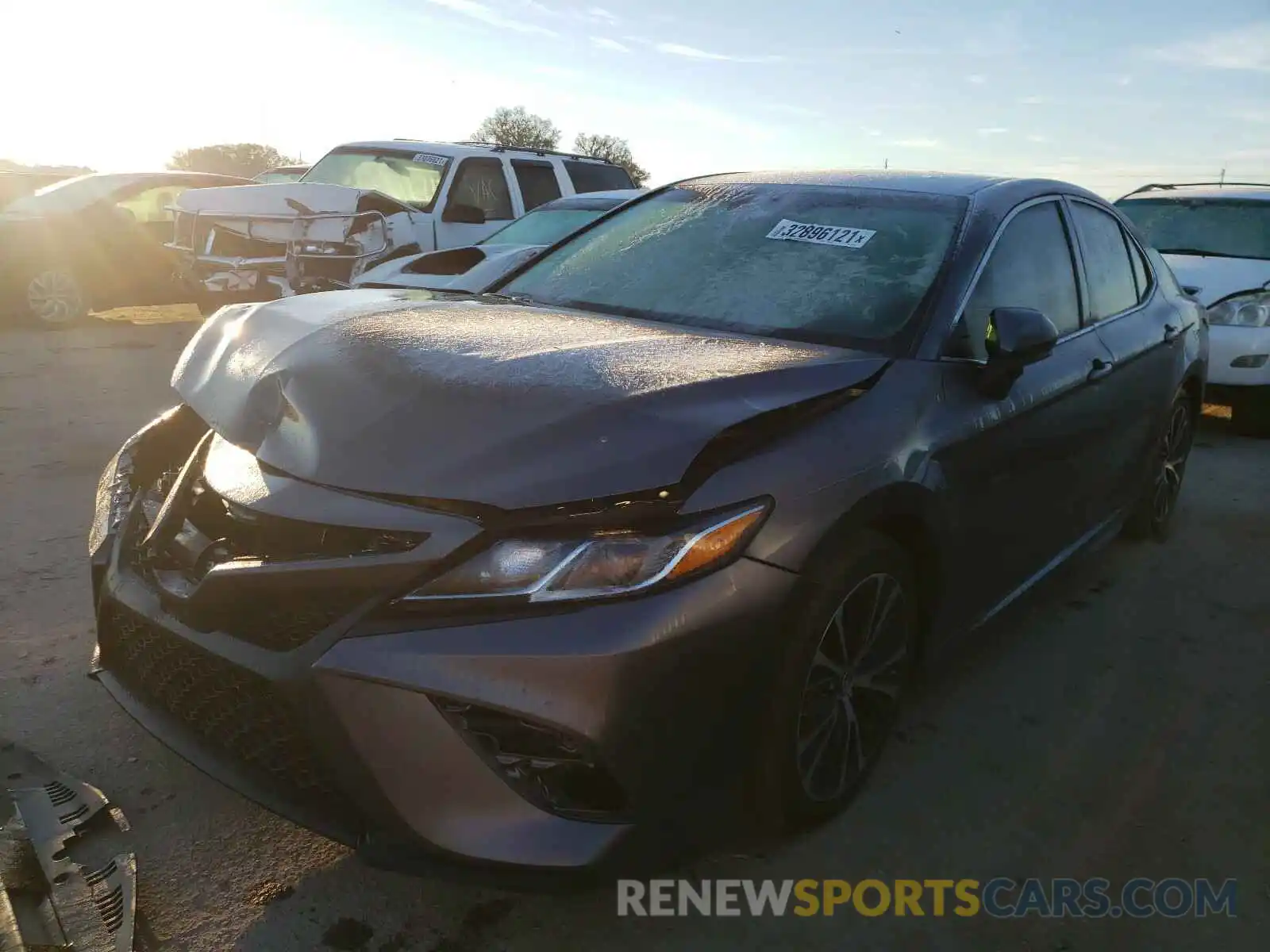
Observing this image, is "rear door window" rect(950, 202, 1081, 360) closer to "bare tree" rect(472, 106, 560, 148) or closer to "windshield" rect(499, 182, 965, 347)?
"windshield" rect(499, 182, 965, 347)

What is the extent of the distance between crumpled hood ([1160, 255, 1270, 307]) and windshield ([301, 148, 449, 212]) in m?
6.14

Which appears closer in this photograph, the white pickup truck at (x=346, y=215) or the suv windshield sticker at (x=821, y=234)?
the suv windshield sticker at (x=821, y=234)

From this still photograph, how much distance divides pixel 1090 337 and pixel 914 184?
822mm

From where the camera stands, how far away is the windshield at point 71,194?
412 inches

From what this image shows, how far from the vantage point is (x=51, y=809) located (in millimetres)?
2453

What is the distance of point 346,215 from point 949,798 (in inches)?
273

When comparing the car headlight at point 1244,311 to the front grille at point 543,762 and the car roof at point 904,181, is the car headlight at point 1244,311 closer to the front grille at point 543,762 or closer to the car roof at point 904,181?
the car roof at point 904,181

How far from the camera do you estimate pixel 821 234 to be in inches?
127

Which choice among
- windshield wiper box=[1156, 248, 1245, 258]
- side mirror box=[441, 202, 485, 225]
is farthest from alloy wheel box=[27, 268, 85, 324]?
windshield wiper box=[1156, 248, 1245, 258]

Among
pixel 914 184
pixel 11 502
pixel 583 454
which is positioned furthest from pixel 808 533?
pixel 11 502

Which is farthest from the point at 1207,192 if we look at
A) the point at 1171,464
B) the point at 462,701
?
the point at 462,701

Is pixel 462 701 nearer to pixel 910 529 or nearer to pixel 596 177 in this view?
pixel 910 529

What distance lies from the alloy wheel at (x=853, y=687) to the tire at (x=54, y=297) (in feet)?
33.4

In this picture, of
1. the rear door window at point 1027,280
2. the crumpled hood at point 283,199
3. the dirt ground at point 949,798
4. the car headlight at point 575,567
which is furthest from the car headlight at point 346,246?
the car headlight at point 575,567
